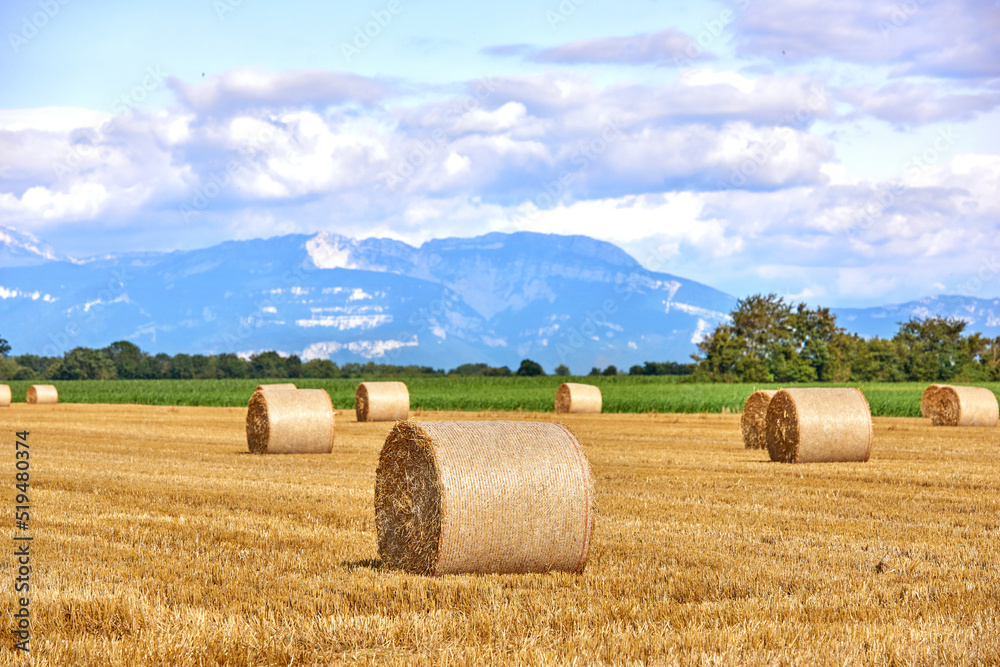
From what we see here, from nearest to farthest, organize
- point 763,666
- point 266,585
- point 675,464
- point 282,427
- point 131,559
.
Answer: point 763,666
point 266,585
point 131,559
point 675,464
point 282,427

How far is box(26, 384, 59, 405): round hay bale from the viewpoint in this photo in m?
49.3

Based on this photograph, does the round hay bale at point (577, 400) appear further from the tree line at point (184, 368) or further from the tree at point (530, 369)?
the tree line at point (184, 368)

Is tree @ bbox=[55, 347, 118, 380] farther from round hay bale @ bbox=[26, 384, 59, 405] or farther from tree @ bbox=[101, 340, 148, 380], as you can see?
round hay bale @ bbox=[26, 384, 59, 405]

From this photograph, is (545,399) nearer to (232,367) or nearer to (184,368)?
(184,368)

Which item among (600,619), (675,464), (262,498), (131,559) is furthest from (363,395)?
(600,619)

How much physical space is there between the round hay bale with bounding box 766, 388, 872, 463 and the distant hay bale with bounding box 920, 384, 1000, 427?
12.2 m

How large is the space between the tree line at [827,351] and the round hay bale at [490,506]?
6140 centimetres

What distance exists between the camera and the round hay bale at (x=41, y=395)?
4934 centimetres

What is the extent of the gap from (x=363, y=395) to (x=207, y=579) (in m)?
25.9

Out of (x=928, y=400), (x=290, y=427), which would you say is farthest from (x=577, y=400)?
(x=290, y=427)

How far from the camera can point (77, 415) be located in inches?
1491

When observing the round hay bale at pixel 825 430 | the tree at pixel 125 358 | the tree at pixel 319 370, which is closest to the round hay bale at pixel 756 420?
the round hay bale at pixel 825 430

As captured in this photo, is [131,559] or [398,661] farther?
[131,559]

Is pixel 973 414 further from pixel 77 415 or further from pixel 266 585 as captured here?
pixel 77 415
